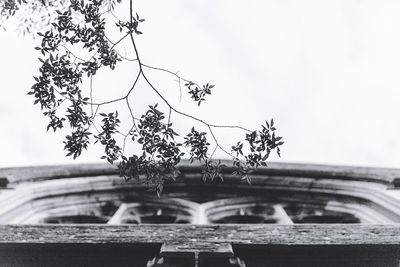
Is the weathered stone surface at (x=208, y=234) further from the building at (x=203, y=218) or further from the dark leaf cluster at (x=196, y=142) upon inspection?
the dark leaf cluster at (x=196, y=142)

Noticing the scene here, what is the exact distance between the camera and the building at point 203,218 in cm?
552

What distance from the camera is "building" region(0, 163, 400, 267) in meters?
5.52

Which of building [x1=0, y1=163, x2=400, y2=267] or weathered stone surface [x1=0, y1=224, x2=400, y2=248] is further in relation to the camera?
weathered stone surface [x1=0, y1=224, x2=400, y2=248]

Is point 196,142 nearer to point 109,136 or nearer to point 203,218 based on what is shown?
point 109,136

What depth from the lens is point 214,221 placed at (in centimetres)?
934

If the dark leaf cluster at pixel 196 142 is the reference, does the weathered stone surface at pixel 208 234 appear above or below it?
below

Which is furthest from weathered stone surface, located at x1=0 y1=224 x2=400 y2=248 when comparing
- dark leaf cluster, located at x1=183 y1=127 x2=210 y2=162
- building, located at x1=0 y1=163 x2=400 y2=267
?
dark leaf cluster, located at x1=183 y1=127 x2=210 y2=162

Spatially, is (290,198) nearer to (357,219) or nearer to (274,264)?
(357,219)

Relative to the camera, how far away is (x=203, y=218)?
8859 millimetres

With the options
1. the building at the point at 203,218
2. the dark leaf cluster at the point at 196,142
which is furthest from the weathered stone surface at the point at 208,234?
the dark leaf cluster at the point at 196,142

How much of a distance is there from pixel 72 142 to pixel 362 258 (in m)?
3.11

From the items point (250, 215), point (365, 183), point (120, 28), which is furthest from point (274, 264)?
point (365, 183)

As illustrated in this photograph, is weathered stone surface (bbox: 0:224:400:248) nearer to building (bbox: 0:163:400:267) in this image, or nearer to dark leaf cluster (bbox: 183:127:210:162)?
building (bbox: 0:163:400:267)

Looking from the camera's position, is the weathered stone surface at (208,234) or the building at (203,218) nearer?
the building at (203,218)
